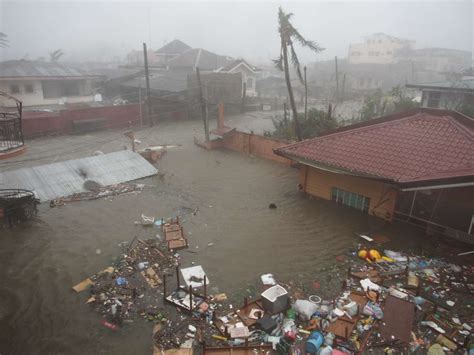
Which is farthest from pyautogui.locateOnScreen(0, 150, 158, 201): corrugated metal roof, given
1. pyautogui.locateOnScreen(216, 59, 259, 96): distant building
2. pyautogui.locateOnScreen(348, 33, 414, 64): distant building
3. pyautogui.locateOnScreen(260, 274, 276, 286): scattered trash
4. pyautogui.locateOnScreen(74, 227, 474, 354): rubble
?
pyautogui.locateOnScreen(348, 33, 414, 64): distant building

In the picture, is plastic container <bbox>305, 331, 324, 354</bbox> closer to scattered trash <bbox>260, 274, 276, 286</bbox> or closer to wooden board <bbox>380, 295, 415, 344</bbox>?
wooden board <bbox>380, 295, 415, 344</bbox>

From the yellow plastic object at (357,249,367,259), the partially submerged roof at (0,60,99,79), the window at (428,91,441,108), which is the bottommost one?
the yellow plastic object at (357,249,367,259)

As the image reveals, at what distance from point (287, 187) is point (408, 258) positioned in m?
5.67

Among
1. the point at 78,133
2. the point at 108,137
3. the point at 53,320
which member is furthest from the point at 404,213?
the point at 78,133

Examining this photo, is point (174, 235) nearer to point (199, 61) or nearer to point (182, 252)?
point (182, 252)

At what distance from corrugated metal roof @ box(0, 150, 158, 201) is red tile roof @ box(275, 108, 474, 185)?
22.0ft

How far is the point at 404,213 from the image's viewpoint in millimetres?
9727

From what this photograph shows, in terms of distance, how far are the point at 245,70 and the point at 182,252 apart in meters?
31.5

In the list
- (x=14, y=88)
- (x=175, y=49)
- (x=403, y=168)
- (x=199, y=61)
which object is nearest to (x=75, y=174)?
(x=403, y=168)

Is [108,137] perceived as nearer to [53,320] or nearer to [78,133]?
[78,133]

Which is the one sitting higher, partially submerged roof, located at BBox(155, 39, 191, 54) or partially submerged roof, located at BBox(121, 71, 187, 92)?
partially submerged roof, located at BBox(155, 39, 191, 54)

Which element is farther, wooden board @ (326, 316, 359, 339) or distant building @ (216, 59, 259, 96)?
distant building @ (216, 59, 259, 96)

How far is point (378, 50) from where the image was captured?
218ft

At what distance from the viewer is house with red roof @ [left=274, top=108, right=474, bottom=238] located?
8.41m
